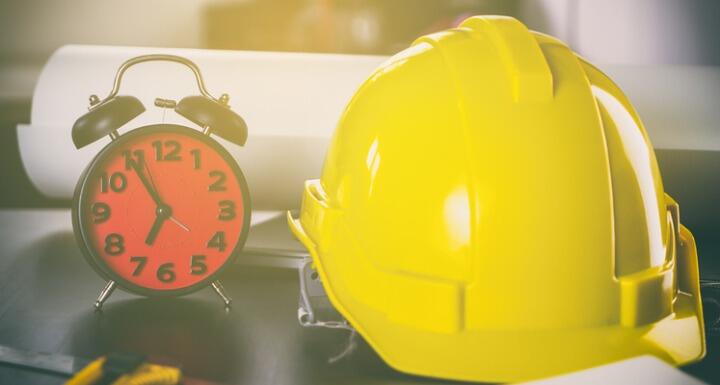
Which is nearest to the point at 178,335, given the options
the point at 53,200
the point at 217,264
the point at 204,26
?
the point at 217,264

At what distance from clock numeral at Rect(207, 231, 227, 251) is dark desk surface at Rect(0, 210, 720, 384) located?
0.07 m

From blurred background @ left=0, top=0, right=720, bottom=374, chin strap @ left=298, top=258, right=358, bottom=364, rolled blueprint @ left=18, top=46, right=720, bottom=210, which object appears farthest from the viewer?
blurred background @ left=0, top=0, right=720, bottom=374

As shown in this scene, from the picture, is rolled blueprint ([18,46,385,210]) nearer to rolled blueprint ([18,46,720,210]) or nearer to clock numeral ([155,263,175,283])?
rolled blueprint ([18,46,720,210])

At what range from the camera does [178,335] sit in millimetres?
730

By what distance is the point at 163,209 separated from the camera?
31.2 inches

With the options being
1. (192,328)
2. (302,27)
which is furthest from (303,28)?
(192,328)

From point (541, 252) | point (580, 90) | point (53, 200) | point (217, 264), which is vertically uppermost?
point (580, 90)

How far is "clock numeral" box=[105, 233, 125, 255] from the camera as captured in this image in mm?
786

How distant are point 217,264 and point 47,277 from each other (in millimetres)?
260

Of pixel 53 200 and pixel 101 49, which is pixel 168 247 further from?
pixel 53 200

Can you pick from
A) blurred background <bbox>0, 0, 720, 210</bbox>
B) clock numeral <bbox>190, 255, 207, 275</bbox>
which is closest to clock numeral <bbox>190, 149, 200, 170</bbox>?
clock numeral <bbox>190, 255, 207, 275</bbox>

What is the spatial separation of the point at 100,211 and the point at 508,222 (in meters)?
0.46

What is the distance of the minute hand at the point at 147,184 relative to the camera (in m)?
0.79

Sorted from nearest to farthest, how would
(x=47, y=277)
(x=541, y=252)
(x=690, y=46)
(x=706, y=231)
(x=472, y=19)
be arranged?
(x=541, y=252) → (x=472, y=19) → (x=47, y=277) → (x=706, y=231) → (x=690, y=46)
